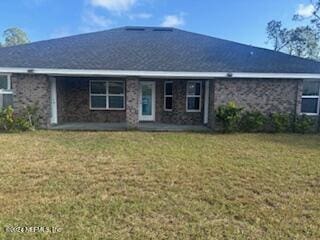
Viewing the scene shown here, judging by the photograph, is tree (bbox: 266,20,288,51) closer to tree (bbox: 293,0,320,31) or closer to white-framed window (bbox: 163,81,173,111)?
tree (bbox: 293,0,320,31)

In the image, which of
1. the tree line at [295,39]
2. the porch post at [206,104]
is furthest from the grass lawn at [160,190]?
the tree line at [295,39]

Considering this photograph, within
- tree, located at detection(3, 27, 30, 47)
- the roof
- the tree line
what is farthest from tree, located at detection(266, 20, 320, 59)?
tree, located at detection(3, 27, 30, 47)

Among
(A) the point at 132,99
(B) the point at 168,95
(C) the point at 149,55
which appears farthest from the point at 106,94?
(B) the point at 168,95

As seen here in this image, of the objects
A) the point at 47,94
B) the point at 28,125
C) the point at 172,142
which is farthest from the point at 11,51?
the point at 172,142

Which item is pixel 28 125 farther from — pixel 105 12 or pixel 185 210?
pixel 105 12

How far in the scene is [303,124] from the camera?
12.2m

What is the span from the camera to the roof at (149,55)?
12.2 metres

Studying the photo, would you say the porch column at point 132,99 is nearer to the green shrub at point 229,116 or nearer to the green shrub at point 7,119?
the green shrub at point 229,116

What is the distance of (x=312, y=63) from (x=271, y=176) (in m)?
9.97

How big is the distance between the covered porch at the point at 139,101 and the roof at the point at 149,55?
4.41 feet

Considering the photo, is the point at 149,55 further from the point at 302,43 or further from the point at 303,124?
the point at 302,43

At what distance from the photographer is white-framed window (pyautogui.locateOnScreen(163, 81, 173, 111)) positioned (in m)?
14.8

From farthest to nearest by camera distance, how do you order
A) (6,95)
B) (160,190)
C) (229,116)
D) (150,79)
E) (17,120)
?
(150,79) → (6,95) → (229,116) → (17,120) → (160,190)

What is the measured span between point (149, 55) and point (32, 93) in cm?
554
